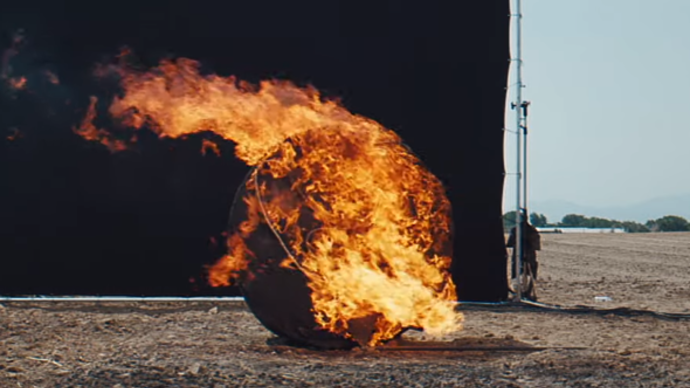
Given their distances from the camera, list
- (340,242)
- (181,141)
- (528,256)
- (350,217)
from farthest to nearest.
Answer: (528,256) < (181,141) < (350,217) < (340,242)

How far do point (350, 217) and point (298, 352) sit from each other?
148 cm

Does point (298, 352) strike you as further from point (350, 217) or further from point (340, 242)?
point (350, 217)

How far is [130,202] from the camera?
40.4 feet

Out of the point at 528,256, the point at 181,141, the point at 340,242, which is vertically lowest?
the point at 528,256

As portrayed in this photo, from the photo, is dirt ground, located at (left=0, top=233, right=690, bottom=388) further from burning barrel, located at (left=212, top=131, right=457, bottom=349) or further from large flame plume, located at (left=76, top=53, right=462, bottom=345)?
large flame plume, located at (left=76, top=53, right=462, bottom=345)

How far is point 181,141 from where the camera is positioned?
12.3 meters

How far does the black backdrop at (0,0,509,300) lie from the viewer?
12.3 meters

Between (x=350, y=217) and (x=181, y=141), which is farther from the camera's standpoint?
(x=181, y=141)

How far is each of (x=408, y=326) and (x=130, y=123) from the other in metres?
5.84

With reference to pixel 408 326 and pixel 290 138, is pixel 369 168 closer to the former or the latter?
pixel 290 138

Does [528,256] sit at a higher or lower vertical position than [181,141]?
lower

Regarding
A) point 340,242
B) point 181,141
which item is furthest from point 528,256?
point 340,242

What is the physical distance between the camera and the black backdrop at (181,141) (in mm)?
12297

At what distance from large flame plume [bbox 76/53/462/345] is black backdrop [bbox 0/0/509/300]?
2.95m
